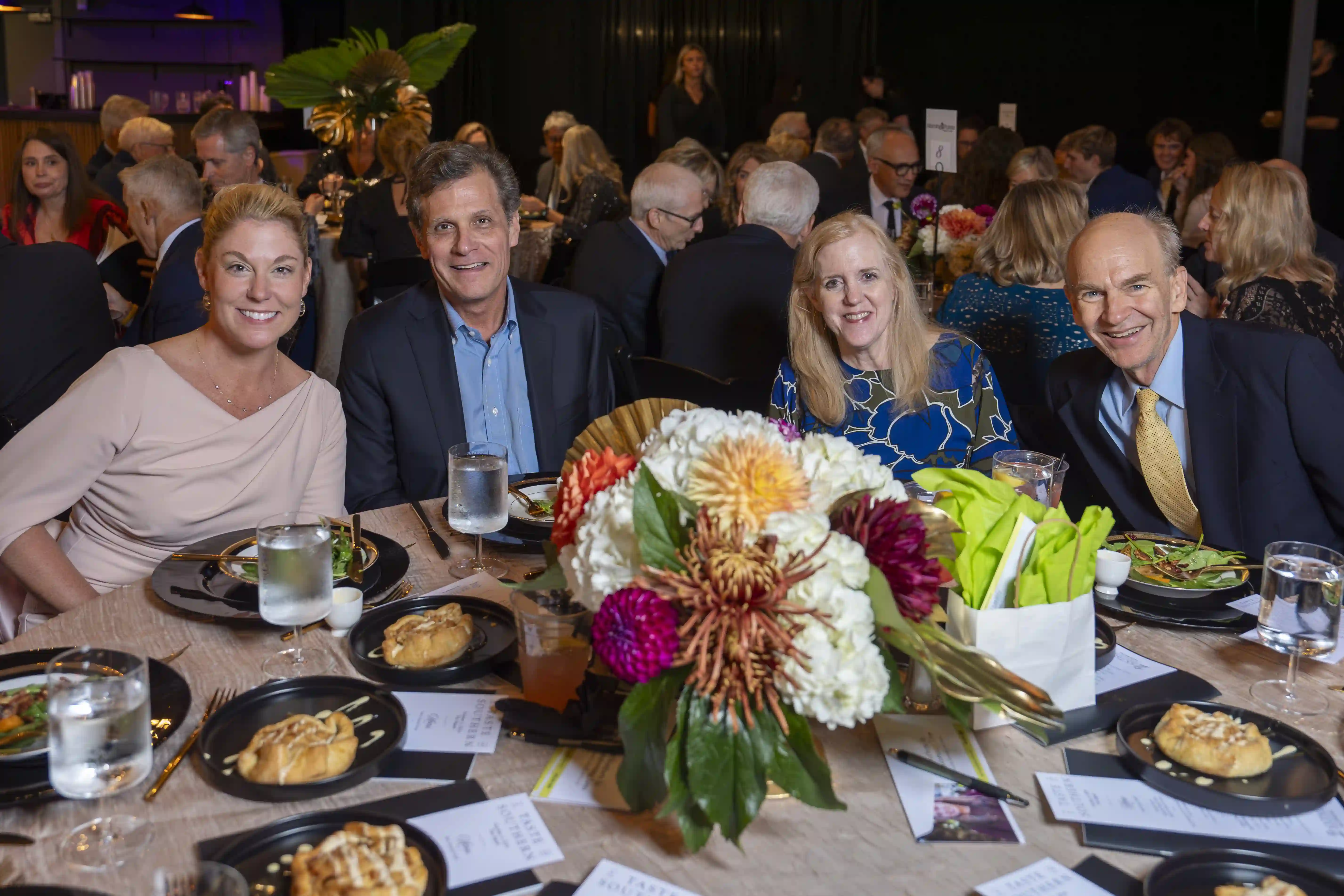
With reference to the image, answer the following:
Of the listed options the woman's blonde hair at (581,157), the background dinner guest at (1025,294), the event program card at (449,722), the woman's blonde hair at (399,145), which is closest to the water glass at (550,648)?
the event program card at (449,722)

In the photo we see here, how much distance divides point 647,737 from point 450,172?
1961 mm

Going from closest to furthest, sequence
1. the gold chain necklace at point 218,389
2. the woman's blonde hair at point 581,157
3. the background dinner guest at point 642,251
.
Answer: the gold chain necklace at point 218,389
the background dinner guest at point 642,251
the woman's blonde hair at point 581,157

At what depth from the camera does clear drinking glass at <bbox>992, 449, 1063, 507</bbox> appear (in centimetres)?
170

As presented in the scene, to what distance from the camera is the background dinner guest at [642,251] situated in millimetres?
4570

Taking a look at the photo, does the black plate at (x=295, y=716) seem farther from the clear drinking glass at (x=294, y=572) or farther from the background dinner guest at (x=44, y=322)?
the background dinner guest at (x=44, y=322)

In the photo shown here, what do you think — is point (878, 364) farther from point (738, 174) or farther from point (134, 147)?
point (134, 147)

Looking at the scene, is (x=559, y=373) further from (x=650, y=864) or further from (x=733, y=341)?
(x=650, y=864)

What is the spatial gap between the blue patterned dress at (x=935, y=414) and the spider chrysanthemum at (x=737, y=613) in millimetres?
1649

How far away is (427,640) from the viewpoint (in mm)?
1544

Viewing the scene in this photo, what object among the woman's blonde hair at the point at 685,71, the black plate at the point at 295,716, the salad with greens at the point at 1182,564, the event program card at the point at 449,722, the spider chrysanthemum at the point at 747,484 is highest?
the woman's blonde hair at the point at 685,71

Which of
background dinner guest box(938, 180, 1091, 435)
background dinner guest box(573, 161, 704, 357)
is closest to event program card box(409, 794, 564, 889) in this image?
background dinner guest box(938, 180, 1091, 435)

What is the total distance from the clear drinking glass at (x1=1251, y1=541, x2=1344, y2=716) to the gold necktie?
2.83ft

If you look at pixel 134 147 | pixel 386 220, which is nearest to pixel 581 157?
pixel 386 220

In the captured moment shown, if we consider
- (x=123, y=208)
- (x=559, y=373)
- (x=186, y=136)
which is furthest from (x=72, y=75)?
(x=559, y=373)
